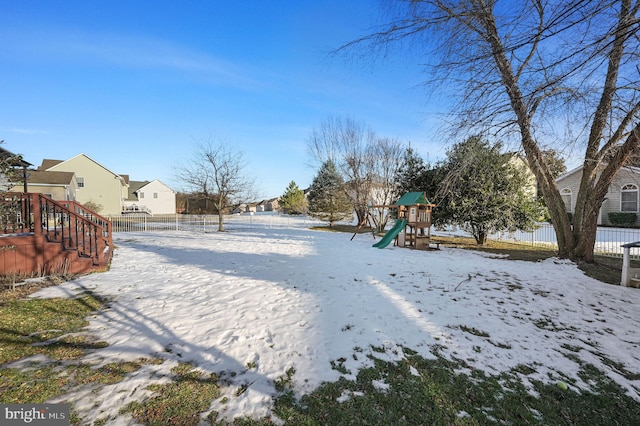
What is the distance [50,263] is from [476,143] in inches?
410

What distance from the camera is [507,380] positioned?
107 inches

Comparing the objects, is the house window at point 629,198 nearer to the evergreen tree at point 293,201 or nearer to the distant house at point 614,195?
the distant house at point 614,195

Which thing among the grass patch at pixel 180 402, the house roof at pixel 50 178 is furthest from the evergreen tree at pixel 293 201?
the grass patch at pixel 180 402

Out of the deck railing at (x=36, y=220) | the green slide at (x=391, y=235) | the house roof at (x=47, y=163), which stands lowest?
the green slide at (x=391, y=235)

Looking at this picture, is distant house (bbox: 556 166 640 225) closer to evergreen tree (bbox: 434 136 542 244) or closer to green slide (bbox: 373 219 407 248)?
evergreen tree (bbox: 434 136 542 244)

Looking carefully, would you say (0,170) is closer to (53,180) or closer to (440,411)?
(440,411)

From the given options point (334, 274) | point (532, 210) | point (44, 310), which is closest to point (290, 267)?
point (334, 274)

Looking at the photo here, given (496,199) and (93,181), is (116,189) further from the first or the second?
(496,199)

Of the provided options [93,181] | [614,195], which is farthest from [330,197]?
[93,181]

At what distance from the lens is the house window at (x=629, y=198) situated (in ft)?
55.9

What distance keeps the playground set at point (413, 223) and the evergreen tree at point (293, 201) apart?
86.4 feet

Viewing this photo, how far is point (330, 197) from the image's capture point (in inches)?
888

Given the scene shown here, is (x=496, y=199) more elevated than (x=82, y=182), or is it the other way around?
(x=82, y=182)

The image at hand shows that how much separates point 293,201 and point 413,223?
2876cm
